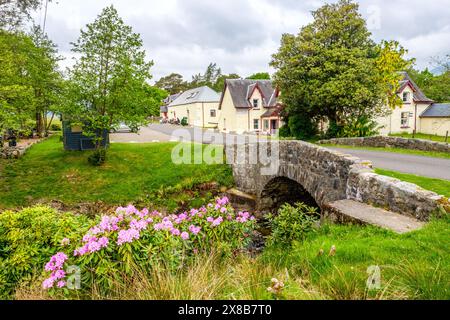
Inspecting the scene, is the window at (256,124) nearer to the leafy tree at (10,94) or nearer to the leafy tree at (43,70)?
the leafy tree at (43,70)

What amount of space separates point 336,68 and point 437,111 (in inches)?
796

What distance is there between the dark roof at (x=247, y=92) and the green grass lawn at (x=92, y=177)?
25237 mm

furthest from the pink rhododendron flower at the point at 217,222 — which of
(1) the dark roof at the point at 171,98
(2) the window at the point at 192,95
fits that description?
(1) the dark roof at the point at 171,98

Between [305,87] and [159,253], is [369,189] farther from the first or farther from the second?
[305,87]

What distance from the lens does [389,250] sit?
445cm

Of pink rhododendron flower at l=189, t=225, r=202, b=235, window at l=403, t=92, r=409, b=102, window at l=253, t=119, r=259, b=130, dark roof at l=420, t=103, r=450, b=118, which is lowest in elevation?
pink rhododendron flower at l=189, t=225, r=202, b=235

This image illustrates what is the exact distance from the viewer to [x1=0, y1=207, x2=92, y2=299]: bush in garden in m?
4.30

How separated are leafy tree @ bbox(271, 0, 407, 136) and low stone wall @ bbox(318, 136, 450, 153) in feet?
9.43

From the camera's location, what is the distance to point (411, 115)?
36.2 m

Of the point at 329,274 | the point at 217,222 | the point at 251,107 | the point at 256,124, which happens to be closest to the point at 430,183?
the point at 329,274

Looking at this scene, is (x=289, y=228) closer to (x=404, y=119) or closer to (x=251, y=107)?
(x=404, y=119)

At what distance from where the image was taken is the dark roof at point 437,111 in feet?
111

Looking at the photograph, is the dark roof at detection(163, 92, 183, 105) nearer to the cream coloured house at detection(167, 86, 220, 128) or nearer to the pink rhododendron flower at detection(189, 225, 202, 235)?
the cream coloured house at detection(167, 86, 220, 128)

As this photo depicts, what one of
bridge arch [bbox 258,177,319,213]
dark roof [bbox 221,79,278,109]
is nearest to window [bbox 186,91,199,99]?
dark roof [bbox 221,79,278,109]
